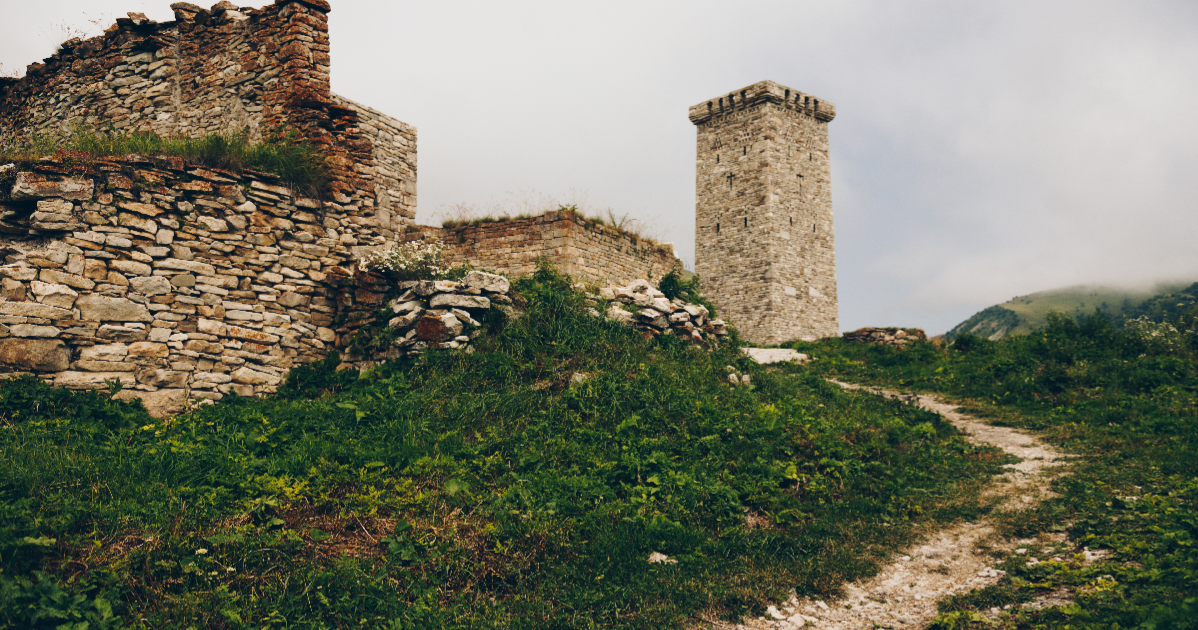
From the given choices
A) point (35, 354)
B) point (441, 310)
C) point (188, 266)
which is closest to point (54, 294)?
point (35, 354)

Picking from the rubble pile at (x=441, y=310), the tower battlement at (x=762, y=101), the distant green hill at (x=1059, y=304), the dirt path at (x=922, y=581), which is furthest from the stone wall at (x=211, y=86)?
the distant green hill at (x=1059, y=304)

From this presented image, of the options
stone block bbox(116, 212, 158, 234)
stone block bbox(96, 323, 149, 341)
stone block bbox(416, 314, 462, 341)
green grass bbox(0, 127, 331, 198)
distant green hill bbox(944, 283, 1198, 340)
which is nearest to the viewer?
stone block bbox(96, 323, 149, 341)

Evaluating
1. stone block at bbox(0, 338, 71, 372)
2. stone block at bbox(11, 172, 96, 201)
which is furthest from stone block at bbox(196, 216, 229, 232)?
stone block at bbox(0, 338, 71, 372)

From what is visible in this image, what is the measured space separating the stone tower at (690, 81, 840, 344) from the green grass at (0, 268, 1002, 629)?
1716cm

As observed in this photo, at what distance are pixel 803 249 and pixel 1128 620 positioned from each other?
2389cm

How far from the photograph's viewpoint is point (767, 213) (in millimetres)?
25828

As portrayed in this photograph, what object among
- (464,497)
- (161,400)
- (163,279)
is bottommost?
(464,497)

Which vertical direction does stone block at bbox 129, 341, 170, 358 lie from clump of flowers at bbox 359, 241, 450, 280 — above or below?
below

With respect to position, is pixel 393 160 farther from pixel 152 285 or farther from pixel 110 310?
pixel 110 310

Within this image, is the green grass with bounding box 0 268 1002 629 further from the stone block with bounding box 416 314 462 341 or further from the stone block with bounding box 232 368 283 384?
the stone block with bounding box 416 314 462 341

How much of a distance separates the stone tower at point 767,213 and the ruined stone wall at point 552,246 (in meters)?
13.0

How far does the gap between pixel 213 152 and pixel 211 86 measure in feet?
13.7

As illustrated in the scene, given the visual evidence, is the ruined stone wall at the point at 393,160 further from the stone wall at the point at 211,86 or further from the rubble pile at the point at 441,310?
the rubble pile at the point at 441,310

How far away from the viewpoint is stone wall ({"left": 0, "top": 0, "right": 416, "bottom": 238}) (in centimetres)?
975
